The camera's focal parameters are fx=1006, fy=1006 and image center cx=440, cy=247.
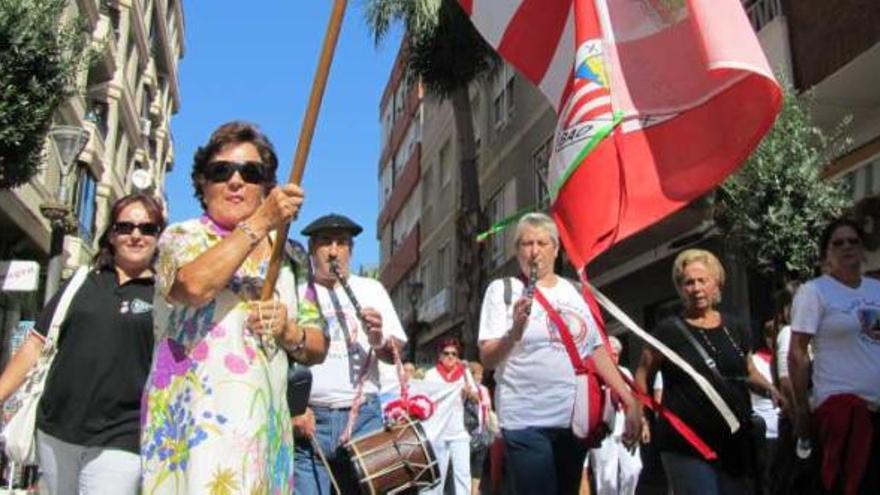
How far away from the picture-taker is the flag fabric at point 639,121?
13.9ft

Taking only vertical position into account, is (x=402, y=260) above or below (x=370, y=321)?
above

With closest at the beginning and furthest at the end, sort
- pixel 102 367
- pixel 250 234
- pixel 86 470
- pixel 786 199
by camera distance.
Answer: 1. pixel 250 234
2. pixel 86 470
3. pixel 102 367
4. pixel 786 199

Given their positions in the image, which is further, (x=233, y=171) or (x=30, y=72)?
(x=30, y=72)

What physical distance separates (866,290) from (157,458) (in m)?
3.81

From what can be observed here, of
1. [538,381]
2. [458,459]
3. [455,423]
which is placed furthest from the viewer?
[455,423]

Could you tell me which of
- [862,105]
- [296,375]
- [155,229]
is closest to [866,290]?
[296,375]

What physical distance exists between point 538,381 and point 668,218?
11.7 metres

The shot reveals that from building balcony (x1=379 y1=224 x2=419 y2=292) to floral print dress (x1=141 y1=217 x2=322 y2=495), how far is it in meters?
39.0

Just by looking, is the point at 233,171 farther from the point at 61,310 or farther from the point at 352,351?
the point at 352,351

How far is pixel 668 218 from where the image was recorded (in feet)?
52.5

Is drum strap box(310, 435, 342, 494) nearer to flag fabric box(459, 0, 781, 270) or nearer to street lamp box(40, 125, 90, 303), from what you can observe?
flag fabric box(459, 0, 781, 270)

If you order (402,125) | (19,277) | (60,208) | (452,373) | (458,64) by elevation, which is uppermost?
(402,125)

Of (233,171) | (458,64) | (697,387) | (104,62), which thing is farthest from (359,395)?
(104,62)

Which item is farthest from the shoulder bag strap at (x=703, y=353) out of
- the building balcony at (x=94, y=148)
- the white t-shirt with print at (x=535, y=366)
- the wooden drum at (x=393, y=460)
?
the building balcony at (x=94, y=148)
